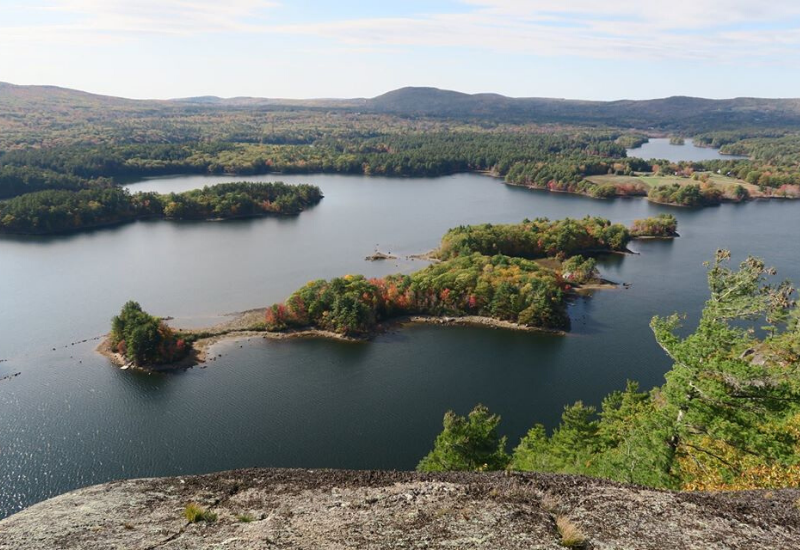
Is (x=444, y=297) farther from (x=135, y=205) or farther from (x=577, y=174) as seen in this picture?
(x=577, y=174)

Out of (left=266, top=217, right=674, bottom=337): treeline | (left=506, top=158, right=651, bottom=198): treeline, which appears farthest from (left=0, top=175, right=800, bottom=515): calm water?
(left=506, top=158, right=651, bottom=198): treeline

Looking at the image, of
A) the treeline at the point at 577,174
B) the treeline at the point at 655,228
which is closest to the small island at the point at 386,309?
the treeline at the point at 655,228

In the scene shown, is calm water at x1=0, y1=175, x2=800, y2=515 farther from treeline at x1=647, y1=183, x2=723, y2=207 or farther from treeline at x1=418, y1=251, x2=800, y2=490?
treeline at x1=647, y1=183, x2=723, y2=207

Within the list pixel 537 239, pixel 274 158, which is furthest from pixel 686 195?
pixel 274 158

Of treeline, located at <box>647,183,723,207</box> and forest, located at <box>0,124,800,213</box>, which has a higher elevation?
forest, located at <box>0,124,800,213</box>

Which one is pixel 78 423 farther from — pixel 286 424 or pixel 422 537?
pixel 422 537
